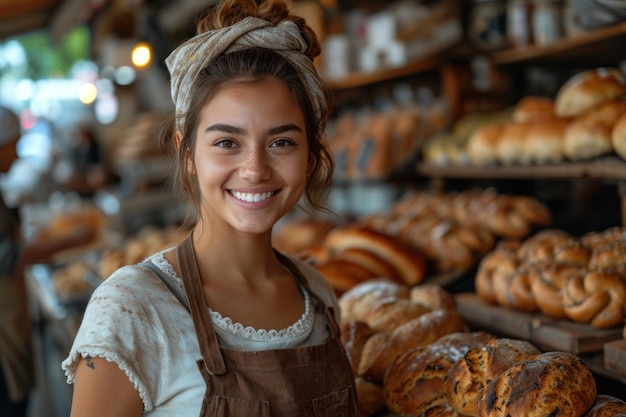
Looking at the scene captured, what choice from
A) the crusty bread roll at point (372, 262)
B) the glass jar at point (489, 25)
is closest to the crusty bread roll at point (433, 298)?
the crusty bread roll at point (372, 262)

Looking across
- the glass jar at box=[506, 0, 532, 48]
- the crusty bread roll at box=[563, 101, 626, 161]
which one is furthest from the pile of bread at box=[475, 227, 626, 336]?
the glass jar at box=[506, 0, 532, 48]

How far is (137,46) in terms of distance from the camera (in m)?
4.79

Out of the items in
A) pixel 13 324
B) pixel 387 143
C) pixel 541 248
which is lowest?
pixel 13 324

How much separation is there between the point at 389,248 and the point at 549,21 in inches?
51.3

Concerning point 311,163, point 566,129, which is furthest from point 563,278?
point 566,129

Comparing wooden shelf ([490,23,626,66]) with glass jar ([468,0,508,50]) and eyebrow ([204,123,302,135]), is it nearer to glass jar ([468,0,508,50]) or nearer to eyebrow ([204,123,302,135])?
Result: glass jar ([468,0,508,50])

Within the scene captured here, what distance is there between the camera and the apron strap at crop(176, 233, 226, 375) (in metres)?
1.21

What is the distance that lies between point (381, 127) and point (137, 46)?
2.02 m

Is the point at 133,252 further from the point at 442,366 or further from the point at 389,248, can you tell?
the point at 442,366

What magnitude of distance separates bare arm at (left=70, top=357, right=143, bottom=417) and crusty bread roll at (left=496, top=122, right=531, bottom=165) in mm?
2128

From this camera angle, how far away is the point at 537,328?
1.75m

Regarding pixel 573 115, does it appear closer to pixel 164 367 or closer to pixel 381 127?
pixel 381 127

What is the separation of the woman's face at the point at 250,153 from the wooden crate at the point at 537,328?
2.79 feet

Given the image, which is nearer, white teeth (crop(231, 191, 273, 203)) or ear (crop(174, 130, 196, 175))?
white teeth (crop(231, 191, 273, 203))
